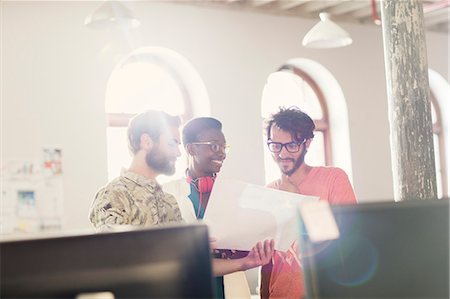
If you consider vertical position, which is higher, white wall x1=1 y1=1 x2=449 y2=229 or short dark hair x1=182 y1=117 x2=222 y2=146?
white wall x1=1 y1=1 x2=449 y2=229

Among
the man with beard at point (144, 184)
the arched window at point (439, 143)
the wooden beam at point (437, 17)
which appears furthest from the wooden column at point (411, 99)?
the arched window at point (439, 143)

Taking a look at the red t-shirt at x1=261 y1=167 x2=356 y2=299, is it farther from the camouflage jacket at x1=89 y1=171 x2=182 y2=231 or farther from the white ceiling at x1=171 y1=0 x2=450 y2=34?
the white ceiling at x1=171 y1=0 x2=450 y2=34

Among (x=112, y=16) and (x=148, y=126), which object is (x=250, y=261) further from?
(x=112, y=16)

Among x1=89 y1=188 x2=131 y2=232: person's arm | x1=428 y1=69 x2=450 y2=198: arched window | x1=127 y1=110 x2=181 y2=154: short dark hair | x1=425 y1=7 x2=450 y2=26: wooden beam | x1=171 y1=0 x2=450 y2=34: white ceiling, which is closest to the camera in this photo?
x1=89 y1=188 x2=131 y2=232: person's arm

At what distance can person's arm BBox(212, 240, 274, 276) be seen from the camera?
8.14 feet

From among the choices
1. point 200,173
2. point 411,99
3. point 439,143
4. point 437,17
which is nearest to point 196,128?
point 200,173

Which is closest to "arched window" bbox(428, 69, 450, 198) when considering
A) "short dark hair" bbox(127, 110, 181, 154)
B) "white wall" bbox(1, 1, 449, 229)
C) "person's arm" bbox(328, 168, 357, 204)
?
"white wall" bbox(1, 1, 449, 229)

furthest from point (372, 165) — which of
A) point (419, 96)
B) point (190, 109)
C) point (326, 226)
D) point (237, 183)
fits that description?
point (326, 226)

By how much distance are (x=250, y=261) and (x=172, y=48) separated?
14.7ft

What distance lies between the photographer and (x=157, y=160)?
267 cm

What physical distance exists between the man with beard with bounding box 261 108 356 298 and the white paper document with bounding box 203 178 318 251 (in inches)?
6.0

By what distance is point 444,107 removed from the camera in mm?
9414

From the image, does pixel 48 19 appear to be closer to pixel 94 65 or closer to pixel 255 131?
pixel 94 65

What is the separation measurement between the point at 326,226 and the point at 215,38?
5808 mm
